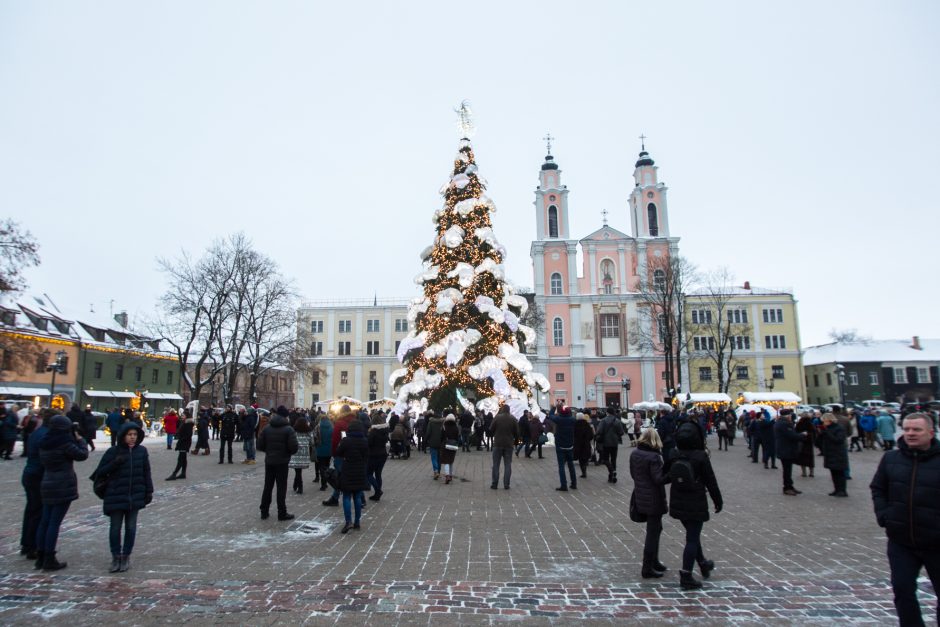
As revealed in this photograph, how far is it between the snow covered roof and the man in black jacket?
222 ft

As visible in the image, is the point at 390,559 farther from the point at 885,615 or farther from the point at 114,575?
the point at 885,615

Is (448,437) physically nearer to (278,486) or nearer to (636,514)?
(278,486)

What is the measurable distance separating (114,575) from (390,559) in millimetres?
2883

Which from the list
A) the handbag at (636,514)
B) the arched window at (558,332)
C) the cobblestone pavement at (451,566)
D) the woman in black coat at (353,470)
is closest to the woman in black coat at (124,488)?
the cobblestone pavement at (451,566)

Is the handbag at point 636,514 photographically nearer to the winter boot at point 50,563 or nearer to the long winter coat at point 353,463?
the long winter coat at point 353,463

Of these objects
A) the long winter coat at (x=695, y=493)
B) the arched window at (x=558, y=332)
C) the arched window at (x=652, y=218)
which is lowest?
the long winter coat at (x=695, y=493)

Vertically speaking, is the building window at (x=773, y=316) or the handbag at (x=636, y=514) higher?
the building window at (x=773, y=316)

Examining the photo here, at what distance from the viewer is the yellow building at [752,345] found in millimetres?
59125

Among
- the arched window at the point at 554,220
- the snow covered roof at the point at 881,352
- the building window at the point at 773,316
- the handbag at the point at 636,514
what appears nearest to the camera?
the handbag at the point at 636,514

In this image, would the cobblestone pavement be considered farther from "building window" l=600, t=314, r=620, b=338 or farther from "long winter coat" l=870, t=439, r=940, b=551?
"building window" l=600, t=314, r=620, b=338

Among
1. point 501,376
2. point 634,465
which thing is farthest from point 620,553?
point 501,376

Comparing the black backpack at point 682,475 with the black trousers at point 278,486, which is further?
the black trousers at point 278,486

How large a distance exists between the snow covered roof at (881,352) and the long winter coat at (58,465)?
7017 centimetres

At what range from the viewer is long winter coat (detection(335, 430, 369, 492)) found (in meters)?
8.30
